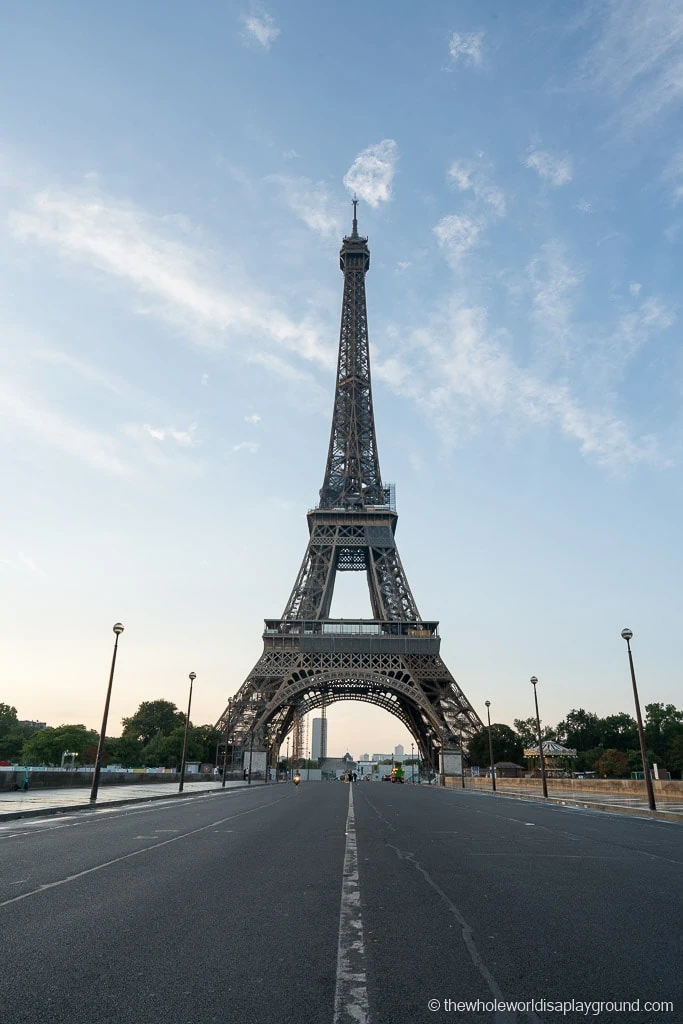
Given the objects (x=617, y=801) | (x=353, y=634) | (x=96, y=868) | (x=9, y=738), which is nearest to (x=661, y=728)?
(x=353, y=634)

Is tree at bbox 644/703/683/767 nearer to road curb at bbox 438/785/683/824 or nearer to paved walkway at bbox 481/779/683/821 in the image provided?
paved walkway at bbox 481/779/683/821

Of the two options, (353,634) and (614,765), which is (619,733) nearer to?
(614,765)

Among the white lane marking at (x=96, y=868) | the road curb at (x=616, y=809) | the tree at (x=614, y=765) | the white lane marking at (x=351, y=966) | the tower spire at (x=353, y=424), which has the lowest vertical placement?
the white lane marking at (x=351, y=966)

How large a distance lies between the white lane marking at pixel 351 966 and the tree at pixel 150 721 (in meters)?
128

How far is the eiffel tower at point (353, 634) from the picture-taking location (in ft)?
245

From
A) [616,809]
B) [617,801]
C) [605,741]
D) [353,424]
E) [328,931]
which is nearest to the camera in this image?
[328,931]

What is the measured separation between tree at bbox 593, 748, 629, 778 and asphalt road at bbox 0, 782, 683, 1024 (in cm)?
7738

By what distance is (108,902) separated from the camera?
8.08 meters

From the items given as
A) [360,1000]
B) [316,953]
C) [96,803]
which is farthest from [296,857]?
[96,803]

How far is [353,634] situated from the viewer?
78125 mm

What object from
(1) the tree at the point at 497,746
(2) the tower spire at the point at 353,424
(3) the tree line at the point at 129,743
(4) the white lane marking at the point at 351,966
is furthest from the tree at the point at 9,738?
(4) the white lane marking at the point at 351,966

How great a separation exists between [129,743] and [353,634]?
56.4m

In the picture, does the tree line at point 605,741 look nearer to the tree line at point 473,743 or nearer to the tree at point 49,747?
the tree line at point 473,743

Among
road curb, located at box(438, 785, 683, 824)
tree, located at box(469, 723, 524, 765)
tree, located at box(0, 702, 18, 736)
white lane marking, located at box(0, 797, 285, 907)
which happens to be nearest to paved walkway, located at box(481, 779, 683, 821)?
road curb, located at box(438, 785, 683, 824)
